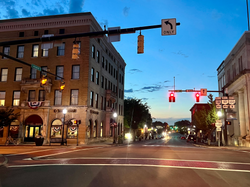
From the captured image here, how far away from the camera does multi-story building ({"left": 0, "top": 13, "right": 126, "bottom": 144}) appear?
112 feet

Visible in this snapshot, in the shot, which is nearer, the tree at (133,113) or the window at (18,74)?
the window at (18,74)

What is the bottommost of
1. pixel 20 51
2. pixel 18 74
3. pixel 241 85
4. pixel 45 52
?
pixel 241 85

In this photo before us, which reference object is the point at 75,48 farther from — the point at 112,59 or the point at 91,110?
the point at 112,59

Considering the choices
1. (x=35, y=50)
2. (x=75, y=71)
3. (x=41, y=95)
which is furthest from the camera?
(x=35, y=50)

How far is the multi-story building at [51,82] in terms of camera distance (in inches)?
1339

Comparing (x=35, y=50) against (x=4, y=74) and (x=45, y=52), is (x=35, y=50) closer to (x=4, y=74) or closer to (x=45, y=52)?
(x=45, y=52)

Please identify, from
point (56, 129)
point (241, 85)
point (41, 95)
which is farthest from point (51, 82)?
point (241, 85)

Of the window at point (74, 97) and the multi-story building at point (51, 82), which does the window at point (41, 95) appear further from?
the window at point (74, 97)

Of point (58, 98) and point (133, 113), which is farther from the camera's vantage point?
point (133, 113)

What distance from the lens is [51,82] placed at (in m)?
34.9

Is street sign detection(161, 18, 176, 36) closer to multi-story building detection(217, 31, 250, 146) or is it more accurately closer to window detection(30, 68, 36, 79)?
multi-story building detection(217, 31, 250, 146)

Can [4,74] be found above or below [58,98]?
above

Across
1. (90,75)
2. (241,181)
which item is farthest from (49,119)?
(241,181)

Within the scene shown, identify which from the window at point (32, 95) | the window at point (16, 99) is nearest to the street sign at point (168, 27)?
the window at point (32, 95)
